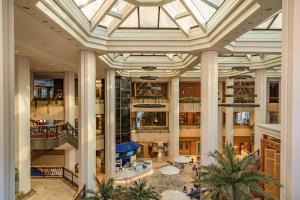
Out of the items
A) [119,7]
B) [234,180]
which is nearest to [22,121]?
[119,7]

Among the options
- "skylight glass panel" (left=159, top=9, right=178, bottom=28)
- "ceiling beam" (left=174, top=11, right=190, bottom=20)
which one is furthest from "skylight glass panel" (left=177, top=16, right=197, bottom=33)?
"skylight glass panel" (left=159, top=9, right=178, bottom=28)

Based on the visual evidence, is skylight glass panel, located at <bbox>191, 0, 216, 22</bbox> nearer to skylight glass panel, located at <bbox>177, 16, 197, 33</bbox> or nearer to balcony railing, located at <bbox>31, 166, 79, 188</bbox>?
skylight glass panel, located at <bbox>177, 16, 197, 33</bbox>

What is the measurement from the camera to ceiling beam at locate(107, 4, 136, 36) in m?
9.76

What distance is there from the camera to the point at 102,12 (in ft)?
30.5

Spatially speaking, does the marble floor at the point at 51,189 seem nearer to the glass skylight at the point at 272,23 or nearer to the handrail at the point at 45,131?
the handrail at the point at 45,131

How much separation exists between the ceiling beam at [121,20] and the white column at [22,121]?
5.56 meters

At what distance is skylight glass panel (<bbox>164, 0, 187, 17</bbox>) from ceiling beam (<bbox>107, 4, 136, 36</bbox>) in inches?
53.2

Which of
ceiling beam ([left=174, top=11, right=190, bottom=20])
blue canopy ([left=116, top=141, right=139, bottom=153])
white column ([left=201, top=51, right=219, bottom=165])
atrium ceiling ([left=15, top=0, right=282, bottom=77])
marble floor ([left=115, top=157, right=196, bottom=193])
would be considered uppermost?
ceiling beam ([left=174, top=11, right=190, bottom=20])

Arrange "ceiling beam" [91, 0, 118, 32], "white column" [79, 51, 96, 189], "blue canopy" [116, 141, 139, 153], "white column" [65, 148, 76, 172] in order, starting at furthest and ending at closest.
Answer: "blue canopy" [116, 141, 139, 153] → "white column" [65, 148, 76, 172] → "white column" [79, 51, 96, 189] → "ceiling beam" [91, 0, 118, 32]

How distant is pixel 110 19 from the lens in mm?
10883

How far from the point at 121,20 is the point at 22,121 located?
7690mm
